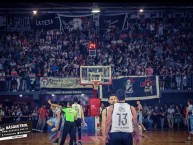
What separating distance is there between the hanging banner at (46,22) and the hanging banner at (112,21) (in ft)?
10.7

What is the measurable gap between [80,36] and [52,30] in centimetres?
207

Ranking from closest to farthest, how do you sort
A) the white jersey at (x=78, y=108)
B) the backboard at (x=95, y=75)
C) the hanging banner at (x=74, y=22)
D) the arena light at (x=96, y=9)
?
the white jersey at (x=78, y=108) → the backboard at (x=95, y=75) → the hanging banner at (x=74, y=22) → the arena light at (x=96, y=9)

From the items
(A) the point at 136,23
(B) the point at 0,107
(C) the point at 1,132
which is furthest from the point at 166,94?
(C) the point at 1,132

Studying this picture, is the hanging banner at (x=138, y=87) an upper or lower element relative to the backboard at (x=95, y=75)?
lower

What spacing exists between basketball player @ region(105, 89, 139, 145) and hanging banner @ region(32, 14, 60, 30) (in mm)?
16174

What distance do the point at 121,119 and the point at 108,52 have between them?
49.6 ft

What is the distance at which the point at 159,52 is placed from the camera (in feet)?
72.3

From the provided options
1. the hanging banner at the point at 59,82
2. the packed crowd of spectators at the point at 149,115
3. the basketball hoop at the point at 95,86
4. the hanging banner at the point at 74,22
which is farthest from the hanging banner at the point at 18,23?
the basketball hoop at the point at 95,86

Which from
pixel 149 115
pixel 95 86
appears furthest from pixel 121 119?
pixel 149 115

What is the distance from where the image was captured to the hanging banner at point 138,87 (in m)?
18.8

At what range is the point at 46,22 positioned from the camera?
74.5 feet

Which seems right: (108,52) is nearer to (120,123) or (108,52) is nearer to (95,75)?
(95,75)

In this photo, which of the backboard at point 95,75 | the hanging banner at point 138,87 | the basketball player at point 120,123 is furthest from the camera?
the hanging banner at point 138,87

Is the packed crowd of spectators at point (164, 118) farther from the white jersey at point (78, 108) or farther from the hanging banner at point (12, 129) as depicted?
the hanging banner at point (12, 129)
